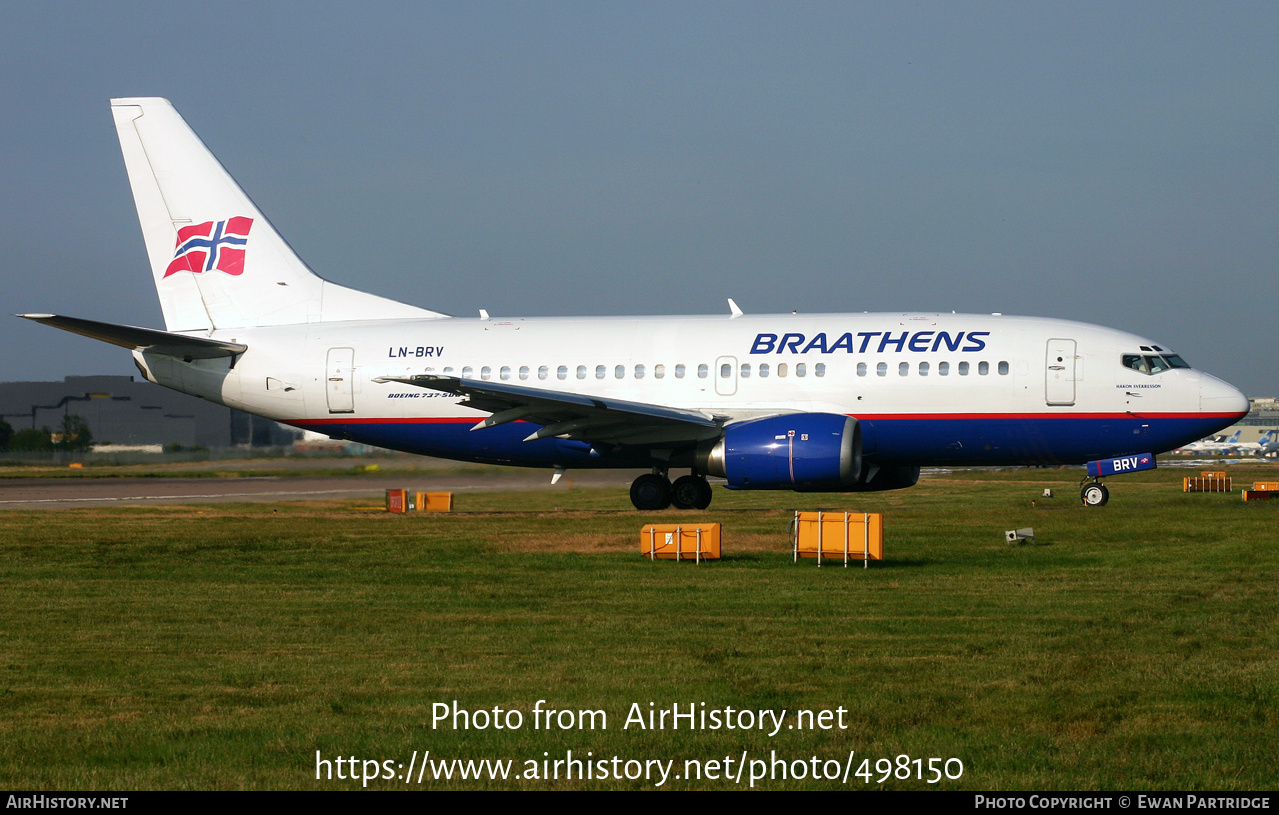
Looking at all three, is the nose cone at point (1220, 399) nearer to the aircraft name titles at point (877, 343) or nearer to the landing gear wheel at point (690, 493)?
the aircraft name titles at point (877, 343)

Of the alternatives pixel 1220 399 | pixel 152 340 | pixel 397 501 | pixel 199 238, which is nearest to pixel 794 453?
pixel 1220 399

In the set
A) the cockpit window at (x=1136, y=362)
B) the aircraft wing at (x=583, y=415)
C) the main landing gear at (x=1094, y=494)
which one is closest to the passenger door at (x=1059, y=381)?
the cockpit window at (x=1136, y=362)

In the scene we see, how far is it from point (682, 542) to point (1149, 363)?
1112cm

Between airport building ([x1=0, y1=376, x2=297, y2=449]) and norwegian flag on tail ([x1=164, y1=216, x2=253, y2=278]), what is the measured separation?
27621mm

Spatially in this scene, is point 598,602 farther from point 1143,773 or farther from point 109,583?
point 1143,773

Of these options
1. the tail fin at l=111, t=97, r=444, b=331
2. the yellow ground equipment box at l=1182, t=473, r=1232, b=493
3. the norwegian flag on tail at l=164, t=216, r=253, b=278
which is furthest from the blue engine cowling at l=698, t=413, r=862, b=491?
the yellow ground equipment box at l=1182, t=473, r=1232, b=493

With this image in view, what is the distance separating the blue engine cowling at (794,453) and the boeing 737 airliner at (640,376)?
39 mm

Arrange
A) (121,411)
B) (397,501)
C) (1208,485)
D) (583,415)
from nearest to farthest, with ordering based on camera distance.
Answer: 1. (583,415)
2. (397,501)
3. (1208,485)
4. (121,411)

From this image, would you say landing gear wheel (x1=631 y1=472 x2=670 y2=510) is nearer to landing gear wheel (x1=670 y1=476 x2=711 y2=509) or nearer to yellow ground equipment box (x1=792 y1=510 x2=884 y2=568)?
landing gear wheel (x1=670 y1=476 x2=711 y2=509)

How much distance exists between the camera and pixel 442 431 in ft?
86.0

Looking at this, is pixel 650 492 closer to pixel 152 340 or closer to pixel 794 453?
pixel 794 453

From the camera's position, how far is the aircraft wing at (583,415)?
2225 centimetres

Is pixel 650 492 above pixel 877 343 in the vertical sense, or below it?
below

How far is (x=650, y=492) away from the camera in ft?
84.4
